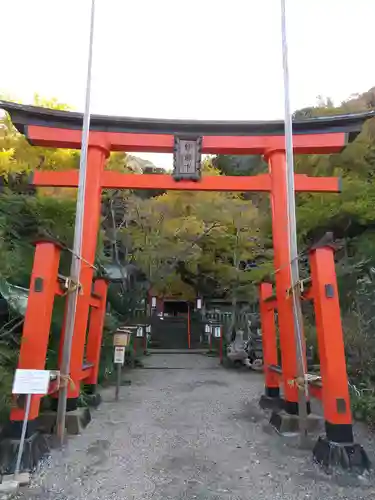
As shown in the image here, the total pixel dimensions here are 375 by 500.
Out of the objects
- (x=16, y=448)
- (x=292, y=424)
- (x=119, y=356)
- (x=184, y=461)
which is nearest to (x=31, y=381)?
(x=16, y=448)

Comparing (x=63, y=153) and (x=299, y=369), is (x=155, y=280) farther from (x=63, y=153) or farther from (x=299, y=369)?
(x=299, y=369)

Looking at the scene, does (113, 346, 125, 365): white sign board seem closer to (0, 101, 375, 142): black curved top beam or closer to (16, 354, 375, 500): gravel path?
(16, 354, 375, 500): gravel path

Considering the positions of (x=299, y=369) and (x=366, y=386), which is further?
(x=366, y=386)

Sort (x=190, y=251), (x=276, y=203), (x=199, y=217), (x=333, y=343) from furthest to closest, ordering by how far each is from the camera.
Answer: (x=190, y=251) → (x=199, y=217) → (x=276, y=203) → (x=333, y=343)

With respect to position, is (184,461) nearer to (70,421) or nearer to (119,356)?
(70,421)

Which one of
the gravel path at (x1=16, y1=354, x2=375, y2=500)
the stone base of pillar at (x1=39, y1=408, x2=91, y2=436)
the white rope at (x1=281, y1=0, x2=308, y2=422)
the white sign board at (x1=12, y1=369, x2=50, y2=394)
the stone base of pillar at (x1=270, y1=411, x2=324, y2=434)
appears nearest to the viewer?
the gravel path at (x1=16, y1=354, x2=375, y2=500)

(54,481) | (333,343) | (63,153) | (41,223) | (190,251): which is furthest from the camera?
(190,251)

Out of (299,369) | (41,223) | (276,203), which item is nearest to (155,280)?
(41,223)

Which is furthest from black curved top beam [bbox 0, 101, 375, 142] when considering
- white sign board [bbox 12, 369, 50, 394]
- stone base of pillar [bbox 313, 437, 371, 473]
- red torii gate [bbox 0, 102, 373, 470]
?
stone base of pillar [bbox 313, 437, 371, 473]

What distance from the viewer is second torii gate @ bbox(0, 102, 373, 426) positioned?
20.0 feet

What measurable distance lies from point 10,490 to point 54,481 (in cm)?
41

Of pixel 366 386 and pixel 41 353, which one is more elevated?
pixel 41 353

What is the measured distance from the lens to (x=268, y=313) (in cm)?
714

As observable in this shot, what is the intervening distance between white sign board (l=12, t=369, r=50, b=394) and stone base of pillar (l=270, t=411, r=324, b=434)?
326 centimetres
